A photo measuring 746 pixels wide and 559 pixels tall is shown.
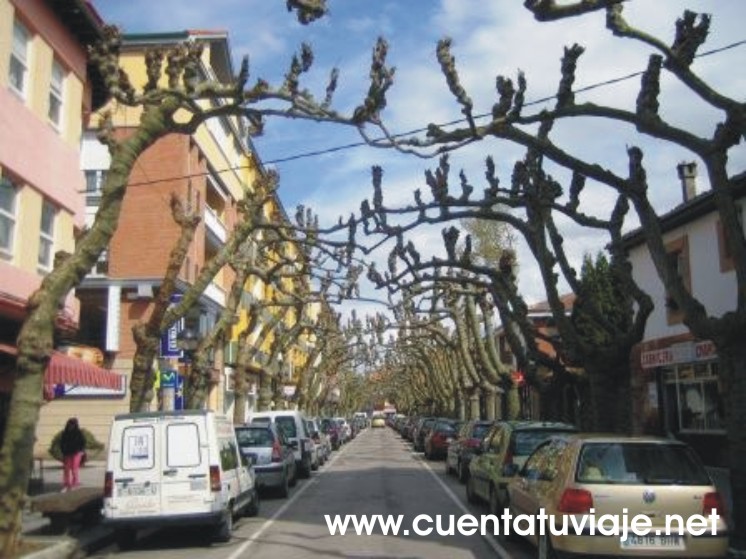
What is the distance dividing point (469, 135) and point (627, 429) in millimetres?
7027

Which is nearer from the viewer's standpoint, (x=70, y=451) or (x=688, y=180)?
(x=70, y=451)

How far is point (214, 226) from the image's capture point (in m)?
41.3

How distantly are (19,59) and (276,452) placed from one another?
9.82m

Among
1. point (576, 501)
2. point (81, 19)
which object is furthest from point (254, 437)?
point (576, 501)

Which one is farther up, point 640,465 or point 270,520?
point 640,465

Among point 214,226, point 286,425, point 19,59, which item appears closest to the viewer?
point 19,59

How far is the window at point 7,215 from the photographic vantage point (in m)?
17.8

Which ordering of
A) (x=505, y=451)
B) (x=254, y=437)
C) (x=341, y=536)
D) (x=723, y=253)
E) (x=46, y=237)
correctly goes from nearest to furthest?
1. (x=341, y=536)
2. (x=505, y=451)
3. (x=46, y=237)
4. (x=254, y=437)
5. (x=723, y=253)

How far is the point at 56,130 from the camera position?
803 inches

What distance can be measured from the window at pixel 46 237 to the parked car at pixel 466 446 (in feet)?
35.2

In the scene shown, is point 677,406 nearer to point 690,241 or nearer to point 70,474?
point 690,241

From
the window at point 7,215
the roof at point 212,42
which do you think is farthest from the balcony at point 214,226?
the window at point 7,215

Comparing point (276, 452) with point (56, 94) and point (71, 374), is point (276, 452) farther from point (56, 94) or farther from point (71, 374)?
point (56, 94)

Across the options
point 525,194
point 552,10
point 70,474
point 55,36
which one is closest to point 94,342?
point 70,474
